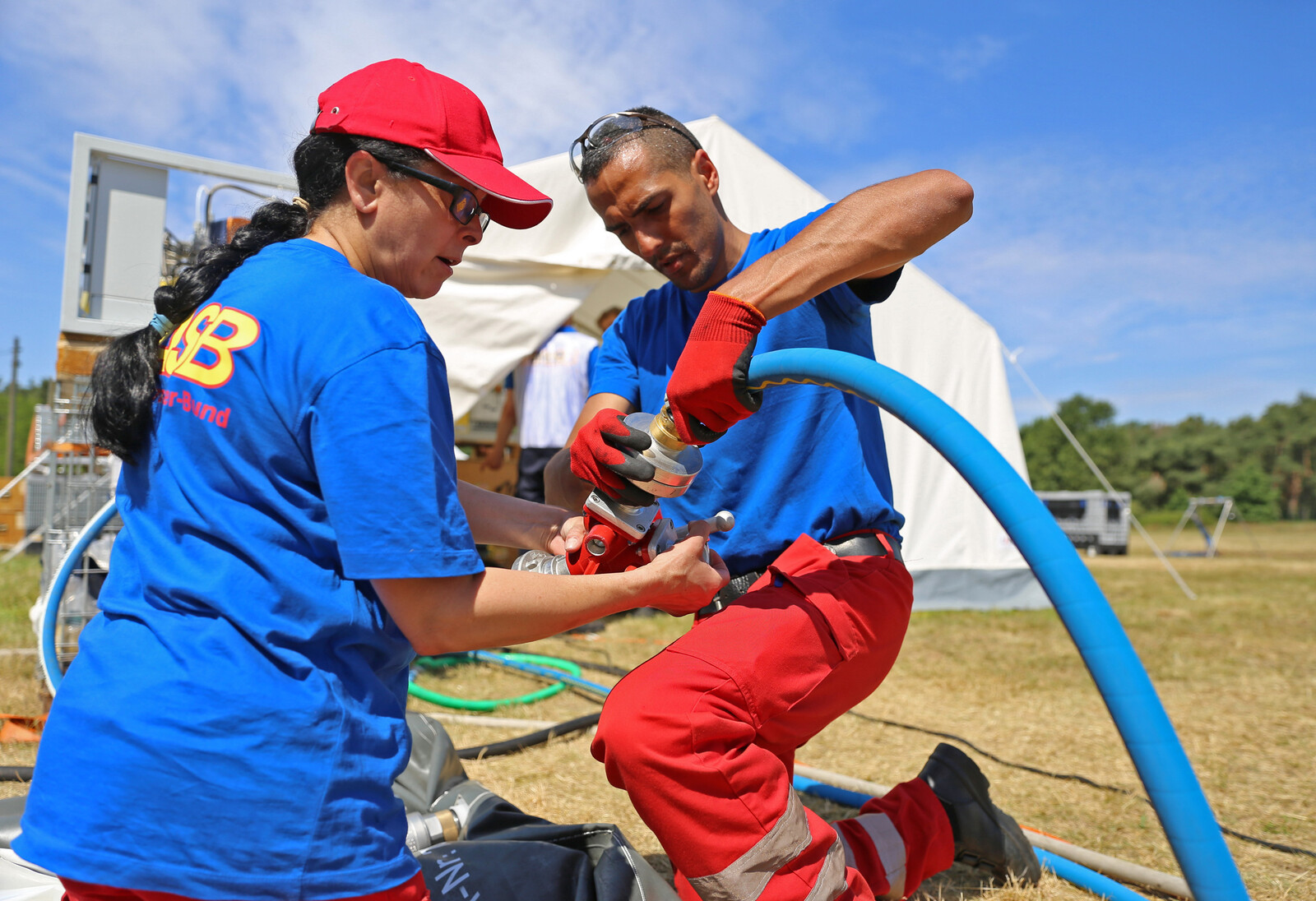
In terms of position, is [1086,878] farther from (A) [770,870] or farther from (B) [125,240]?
(B) [125,240]

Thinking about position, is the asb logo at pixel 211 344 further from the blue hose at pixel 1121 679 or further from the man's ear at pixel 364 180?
the blue hose at pixel 1121 679

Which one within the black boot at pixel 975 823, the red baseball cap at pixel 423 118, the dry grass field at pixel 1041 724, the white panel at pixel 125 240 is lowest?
the dry grass field at pixel 1041 724

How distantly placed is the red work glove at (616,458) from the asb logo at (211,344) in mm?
705

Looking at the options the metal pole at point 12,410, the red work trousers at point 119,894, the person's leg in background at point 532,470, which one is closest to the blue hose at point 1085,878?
the red work trousers at point 119,894

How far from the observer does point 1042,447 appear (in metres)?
59.8

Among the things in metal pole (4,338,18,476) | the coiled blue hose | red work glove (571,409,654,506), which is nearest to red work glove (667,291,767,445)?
red work glove (571,409,654,506)

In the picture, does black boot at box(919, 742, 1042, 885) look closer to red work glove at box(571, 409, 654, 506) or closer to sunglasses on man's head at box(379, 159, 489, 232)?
red work glove at box(571, 409, 654, 506)

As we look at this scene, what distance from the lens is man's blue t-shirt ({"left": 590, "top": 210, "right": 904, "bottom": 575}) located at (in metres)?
2.02

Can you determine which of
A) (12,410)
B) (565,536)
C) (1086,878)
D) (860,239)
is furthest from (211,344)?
(12,410)

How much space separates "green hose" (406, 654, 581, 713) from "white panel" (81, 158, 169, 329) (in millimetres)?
2522

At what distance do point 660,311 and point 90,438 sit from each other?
1406mm

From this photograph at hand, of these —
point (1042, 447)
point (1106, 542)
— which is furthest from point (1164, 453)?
point (1106, 542)

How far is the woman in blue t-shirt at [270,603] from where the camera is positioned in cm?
108

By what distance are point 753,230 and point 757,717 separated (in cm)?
553
